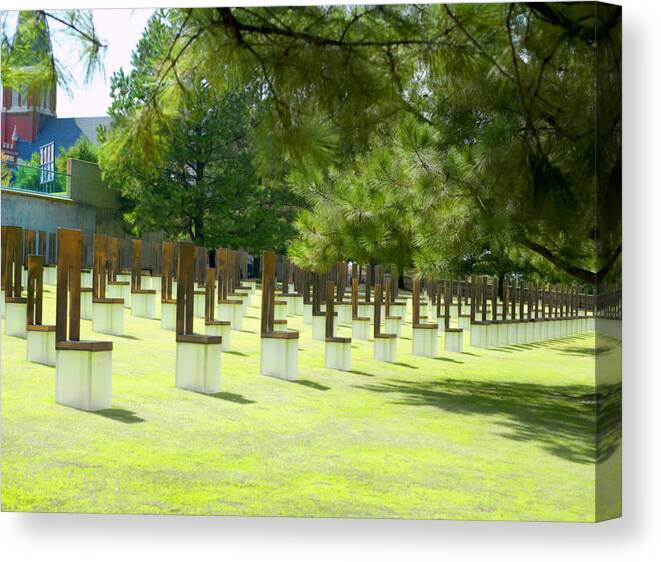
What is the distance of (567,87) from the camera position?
11.2 ft

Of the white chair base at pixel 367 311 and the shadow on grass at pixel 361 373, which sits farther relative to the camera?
the white chair base at pixel 367 311

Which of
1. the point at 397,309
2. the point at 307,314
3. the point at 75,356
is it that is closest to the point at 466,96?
the point at 397,309

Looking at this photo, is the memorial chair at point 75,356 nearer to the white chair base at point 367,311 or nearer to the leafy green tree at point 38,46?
the leafy green tree at point 38,46

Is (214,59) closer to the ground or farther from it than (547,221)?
farther from it

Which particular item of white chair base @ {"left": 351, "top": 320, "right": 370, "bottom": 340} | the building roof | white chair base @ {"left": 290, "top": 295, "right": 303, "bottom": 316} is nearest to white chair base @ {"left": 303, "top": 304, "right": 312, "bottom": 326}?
white chair base @ {"left": 290, "top": 295, "right": 303, "bottom": 316}

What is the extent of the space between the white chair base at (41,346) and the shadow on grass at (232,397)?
0.69 metres

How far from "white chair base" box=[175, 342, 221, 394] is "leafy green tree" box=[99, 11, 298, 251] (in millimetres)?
438

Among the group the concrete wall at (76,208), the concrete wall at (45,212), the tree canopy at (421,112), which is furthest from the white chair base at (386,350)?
the concrete wall at (45,212)

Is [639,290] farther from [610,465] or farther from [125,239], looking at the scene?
[125,239]

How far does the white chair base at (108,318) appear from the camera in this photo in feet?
12.8

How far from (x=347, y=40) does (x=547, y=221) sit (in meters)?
1.05

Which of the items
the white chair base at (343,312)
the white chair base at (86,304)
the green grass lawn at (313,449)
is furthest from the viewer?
the white chair base at (343,312)

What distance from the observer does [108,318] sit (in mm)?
3998

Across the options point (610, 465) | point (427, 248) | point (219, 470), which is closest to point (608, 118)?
point (427, 248)
